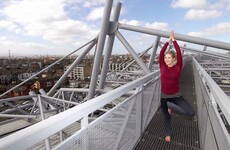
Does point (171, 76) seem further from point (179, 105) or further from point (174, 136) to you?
point (174, 136)

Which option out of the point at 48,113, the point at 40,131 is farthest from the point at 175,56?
→ the point at 48,113

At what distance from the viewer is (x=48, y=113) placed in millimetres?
12758

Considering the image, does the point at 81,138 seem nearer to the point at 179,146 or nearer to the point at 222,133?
the point at 222,133

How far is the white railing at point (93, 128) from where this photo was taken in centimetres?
128

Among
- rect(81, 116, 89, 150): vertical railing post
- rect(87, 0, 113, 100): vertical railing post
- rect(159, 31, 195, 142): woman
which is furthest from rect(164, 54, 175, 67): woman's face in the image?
rect(87, 0, 113, 100): vertical railing post

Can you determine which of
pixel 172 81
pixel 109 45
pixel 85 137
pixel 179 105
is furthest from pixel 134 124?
pixel 109 45

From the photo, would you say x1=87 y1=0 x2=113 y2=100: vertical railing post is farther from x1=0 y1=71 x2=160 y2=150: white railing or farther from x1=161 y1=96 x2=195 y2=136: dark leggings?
x1=161 y1=96 x2=195 y2=136: dark leggings

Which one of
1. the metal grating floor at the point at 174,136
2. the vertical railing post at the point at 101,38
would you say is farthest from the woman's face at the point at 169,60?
the vertical railing post at the point at 101,38

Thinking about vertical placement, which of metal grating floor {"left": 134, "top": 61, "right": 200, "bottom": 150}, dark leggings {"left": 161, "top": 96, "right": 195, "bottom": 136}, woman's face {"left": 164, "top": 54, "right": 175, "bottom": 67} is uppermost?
woman's face {"left": 164, "top": 54, "right": 175, "bottom": 67}

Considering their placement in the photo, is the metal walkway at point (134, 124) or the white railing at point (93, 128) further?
the metal walkway at point (134, 124)

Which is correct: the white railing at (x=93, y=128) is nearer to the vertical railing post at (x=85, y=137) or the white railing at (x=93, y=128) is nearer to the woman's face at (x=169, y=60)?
the vertical railing post at (x=85, y=137)

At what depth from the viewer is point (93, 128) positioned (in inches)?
85.4

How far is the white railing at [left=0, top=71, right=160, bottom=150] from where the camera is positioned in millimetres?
1279

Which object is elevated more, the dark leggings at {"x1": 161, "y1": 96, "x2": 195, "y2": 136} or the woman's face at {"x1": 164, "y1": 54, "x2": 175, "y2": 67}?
the woman's face at {"x1": 164, "y1": 54, "x2": 175, "y2": 67}
